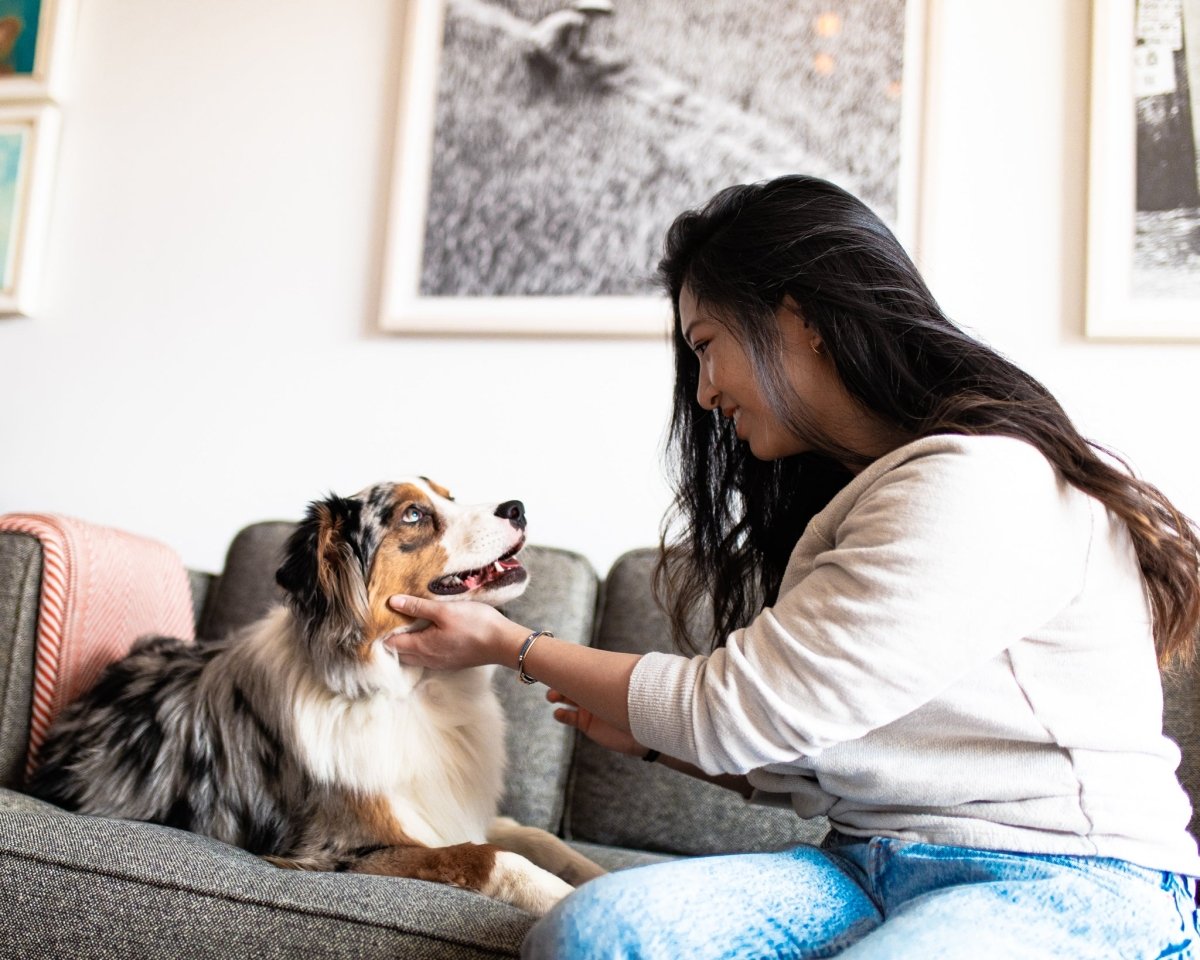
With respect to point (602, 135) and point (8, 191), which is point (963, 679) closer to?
point (602, 135)

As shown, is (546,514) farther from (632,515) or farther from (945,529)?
(945,529)

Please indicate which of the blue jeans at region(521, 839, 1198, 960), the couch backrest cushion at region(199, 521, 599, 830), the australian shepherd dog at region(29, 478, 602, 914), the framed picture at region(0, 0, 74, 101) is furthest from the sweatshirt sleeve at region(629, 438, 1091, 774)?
the framed picture at region(0, 0, 74, 101)

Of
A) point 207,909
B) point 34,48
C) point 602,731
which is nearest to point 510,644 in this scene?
point 602,731

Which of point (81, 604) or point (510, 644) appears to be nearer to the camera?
point (510, 644)

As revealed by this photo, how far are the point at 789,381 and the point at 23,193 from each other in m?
2.51

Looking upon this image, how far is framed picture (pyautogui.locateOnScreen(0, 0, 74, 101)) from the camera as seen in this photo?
2902 millimetres

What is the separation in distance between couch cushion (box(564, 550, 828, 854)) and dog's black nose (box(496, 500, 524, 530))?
1.24ft

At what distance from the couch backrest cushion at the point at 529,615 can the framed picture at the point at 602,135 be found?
2.07 ft

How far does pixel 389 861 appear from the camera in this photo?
1.48 m

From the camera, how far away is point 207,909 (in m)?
1.19

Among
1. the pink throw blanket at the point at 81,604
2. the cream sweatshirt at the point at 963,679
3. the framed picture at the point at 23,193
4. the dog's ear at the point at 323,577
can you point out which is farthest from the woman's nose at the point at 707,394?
the framed picture at the point at 23,193

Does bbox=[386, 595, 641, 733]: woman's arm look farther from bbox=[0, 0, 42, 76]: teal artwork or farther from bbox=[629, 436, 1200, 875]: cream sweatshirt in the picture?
bbox=[0, 0, 42, 76]: teal artwork

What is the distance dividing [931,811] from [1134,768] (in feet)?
0.70

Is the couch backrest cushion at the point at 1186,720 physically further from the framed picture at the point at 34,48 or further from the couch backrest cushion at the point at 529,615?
the framed picture at the point at 34,48
